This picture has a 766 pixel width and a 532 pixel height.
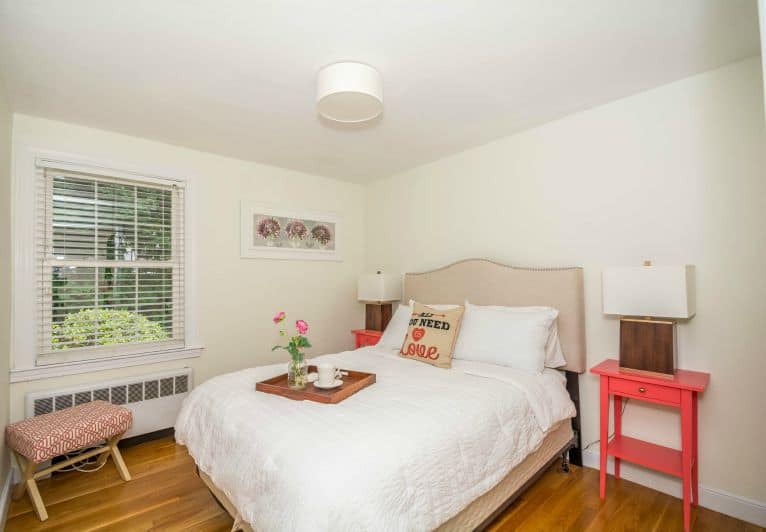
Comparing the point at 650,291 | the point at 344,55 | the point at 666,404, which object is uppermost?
the point at 344,55

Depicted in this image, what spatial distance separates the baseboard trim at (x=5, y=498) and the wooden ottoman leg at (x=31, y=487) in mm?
59

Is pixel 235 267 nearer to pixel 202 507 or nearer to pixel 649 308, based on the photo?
pixel 202 507

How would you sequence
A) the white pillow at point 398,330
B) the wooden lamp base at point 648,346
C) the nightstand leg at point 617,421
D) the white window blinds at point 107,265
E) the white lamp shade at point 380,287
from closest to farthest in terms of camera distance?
1. the wooden lamp base at point 648,346
2. the nightstand leg at point 617,421
3. the white window blinds at point 107,265
4. the white pillow at point 398,330
5. the white lamp shade at point 380,287

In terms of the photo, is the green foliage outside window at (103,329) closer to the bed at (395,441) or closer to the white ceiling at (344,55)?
the bed at (395,441)

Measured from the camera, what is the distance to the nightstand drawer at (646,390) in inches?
79.7

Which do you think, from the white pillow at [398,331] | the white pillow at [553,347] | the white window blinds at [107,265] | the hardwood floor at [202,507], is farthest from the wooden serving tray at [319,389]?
the white window blinds at [107,265]

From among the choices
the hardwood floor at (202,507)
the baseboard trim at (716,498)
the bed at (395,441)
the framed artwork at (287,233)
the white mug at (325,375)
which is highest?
the framed artwork at (287,233)

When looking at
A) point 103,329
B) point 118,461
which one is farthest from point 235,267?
point 118,461

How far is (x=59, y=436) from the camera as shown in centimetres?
217

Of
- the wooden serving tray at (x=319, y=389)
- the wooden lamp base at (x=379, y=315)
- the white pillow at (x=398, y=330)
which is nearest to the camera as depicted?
the wooden serving tray at (x=319, y=389)

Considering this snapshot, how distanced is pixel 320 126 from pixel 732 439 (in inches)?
126

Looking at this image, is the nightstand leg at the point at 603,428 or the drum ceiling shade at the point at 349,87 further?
the nightstand leg at the point at 603,428

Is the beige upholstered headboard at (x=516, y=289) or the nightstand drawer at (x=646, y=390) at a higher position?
the beige upholstered headboard at (x=516, y=289)

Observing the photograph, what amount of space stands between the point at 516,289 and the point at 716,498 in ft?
5.22
